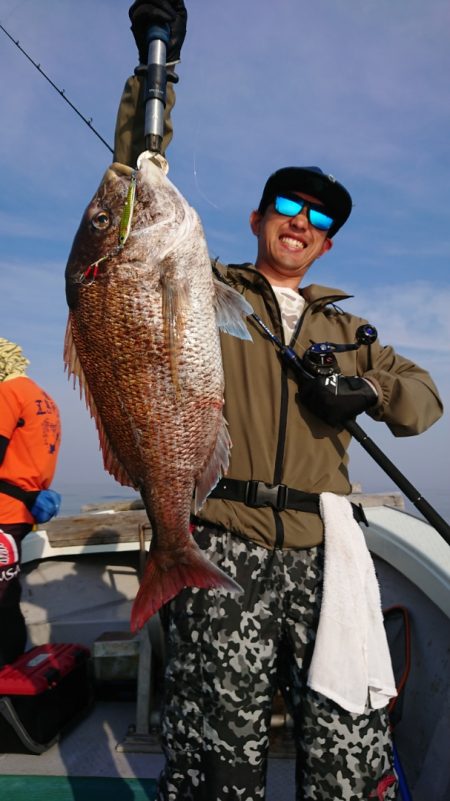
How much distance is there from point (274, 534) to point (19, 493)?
2.79 m

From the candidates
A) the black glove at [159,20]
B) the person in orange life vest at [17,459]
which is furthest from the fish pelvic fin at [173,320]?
the person in orange life vest at [17,459]

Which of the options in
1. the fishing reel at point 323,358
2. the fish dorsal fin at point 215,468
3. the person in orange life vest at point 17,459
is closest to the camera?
the fish dorsal fin at point 215,468

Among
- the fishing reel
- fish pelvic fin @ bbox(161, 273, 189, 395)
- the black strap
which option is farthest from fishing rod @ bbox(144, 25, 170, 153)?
the black strap

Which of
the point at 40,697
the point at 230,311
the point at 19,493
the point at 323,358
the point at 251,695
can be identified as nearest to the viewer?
the point at 251,695

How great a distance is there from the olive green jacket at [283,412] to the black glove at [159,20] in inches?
7.3

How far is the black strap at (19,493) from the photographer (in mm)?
4121

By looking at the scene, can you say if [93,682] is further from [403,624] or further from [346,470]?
[346,470]

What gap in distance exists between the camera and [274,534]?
79.3 inches

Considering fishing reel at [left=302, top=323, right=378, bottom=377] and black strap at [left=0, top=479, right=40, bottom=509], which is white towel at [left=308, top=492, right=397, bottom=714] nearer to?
fishing reel at [left=302, top=323, right=378, bottom=377]

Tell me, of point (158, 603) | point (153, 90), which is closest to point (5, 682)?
point (158, 603)

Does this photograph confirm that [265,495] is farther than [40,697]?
No

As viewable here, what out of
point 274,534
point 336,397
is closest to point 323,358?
point 336,397

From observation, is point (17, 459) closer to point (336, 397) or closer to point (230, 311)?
point (230, 311)

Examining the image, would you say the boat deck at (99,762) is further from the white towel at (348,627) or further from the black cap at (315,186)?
the black cap at (315,186)
